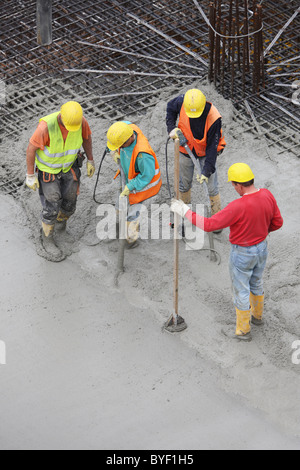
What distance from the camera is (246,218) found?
19.4ft

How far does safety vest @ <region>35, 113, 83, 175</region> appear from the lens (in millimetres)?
6781

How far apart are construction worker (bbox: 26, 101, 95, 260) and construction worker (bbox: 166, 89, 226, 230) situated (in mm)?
842

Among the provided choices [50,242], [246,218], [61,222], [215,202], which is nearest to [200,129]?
[215,202]

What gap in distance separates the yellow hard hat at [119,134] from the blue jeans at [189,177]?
0.88 m

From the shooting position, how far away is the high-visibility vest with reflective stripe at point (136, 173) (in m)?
6.74

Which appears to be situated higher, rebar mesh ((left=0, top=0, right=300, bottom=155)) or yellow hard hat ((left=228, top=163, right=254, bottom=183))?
yellow hard hat ((left=228, top=163, right=254, bottom=183))

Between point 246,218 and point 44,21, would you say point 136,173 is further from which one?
point 44,21

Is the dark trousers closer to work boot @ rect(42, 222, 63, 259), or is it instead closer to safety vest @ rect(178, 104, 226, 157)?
work boot @ rect(42, 222, 63, 259)

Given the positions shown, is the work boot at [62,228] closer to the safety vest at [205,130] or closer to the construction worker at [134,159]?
the construction worker at [134,159]

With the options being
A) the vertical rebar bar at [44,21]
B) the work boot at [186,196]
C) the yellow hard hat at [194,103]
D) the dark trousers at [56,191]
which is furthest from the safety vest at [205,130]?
the vertical rebar bar at [44,21]

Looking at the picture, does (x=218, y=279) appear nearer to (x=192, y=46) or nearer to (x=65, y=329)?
(x=65, y=329)

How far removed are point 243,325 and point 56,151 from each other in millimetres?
2226

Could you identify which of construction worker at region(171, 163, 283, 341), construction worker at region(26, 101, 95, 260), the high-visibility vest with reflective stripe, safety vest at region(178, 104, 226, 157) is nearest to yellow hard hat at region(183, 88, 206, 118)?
safety vest at region(178, 104, 226, 157)

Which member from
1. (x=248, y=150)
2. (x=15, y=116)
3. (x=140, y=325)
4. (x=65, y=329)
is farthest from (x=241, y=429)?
(x=15, y=116)
